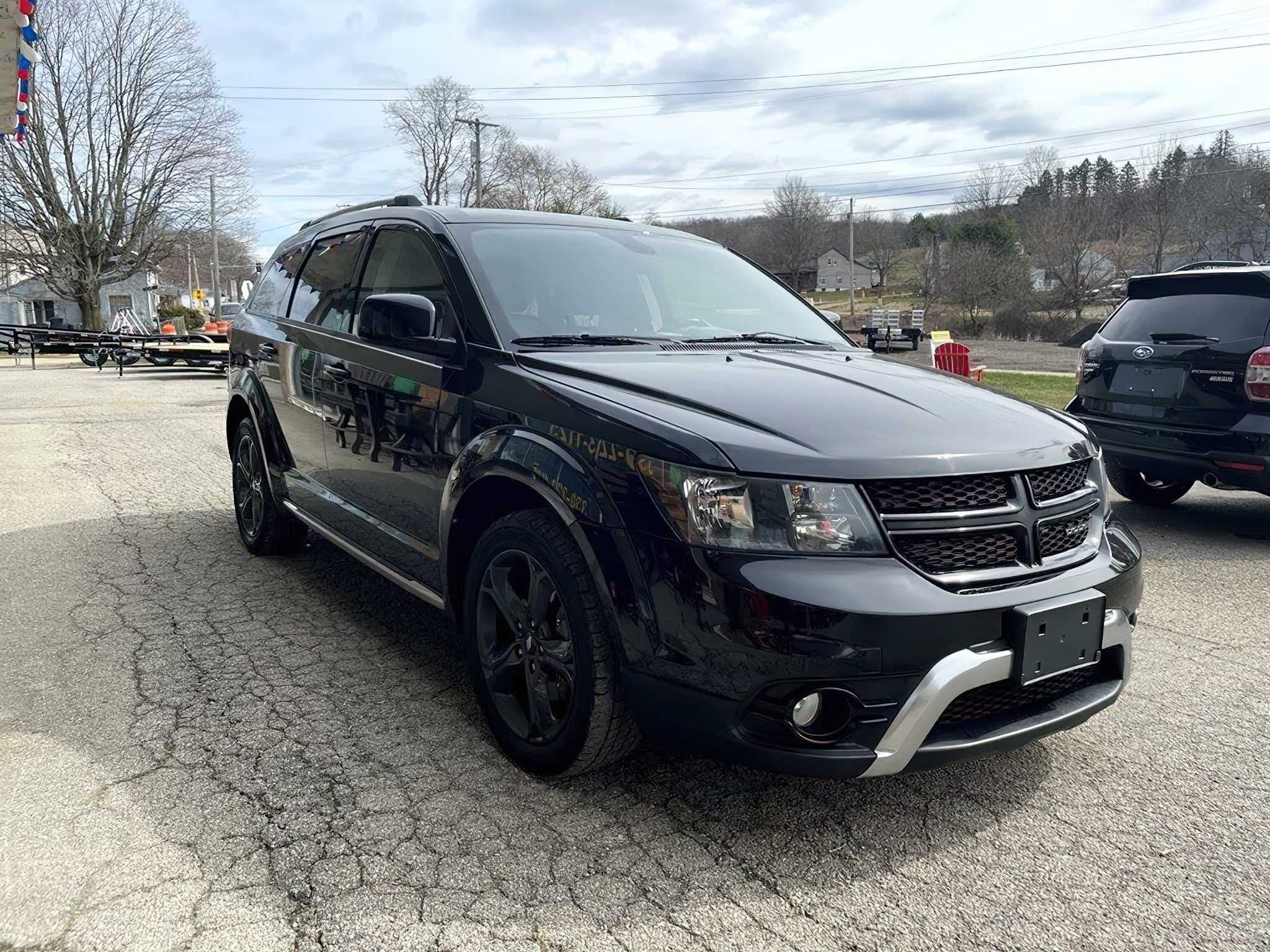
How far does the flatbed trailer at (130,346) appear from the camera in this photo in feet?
69.8

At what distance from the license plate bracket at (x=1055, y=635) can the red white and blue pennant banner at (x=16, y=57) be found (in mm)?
8785

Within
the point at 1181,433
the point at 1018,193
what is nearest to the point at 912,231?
the point at 1018,193

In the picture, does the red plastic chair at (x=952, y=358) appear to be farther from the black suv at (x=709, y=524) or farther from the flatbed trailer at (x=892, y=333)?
the flatbed trailer at (x=892, y=333)

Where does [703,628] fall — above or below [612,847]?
above

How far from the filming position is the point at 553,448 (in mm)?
2746

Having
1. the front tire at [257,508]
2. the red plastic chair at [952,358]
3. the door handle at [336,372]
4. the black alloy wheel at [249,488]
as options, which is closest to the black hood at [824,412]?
the door handle at [336,372]

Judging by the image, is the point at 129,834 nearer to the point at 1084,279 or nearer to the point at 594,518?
the point at 594,518

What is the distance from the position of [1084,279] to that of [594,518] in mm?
44777

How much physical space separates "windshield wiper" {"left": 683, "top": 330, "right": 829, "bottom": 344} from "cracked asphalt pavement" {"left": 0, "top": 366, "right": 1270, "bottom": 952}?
1486mm

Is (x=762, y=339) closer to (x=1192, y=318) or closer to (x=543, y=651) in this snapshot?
(x=543, y=651)

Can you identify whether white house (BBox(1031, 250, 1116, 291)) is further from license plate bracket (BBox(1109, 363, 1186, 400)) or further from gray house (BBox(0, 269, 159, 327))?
gray house (BBox(0, 269, 159, 327))

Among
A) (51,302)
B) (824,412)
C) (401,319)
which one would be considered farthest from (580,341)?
(51,302)

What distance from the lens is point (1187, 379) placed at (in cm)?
584

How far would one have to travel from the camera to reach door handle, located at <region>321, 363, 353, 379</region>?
401 cm
